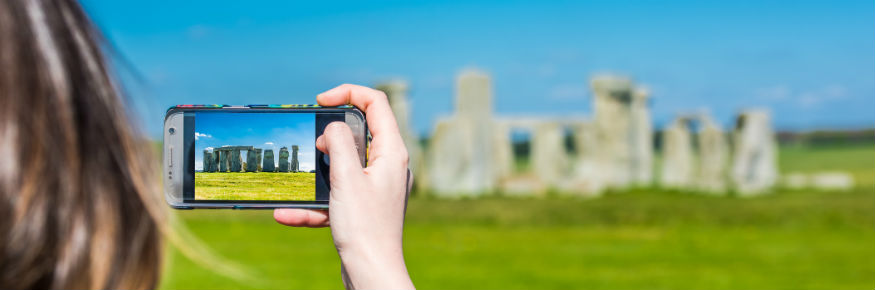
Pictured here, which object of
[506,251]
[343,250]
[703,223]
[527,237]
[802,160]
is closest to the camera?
[343,250]

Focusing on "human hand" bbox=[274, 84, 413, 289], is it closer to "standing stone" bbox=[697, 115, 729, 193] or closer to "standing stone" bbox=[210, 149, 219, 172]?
"standing stone" bbox=[210, 149, 219, 172]

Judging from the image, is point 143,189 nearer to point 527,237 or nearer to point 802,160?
point 527,237

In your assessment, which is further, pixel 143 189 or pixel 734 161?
pixel 734 161

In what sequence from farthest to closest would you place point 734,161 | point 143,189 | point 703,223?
point 734,161 < point 703,223 < point 143,189

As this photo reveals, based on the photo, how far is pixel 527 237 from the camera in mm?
9609

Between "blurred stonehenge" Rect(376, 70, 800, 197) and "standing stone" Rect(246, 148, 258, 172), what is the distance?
538 inches

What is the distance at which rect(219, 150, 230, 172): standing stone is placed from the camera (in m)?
1.73

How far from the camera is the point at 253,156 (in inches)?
69.5

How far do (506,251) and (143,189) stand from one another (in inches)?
303

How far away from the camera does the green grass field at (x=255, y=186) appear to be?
5.56 feet


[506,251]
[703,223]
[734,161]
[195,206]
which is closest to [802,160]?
[734,161]

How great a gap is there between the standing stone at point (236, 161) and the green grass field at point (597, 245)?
2410mm

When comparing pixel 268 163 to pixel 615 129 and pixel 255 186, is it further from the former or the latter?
pixel 615 129

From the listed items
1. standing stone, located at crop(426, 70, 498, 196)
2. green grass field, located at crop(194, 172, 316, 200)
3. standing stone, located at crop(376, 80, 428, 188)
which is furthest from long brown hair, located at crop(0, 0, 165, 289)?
standing stone, located at crop(426, 70, 498, 196)
